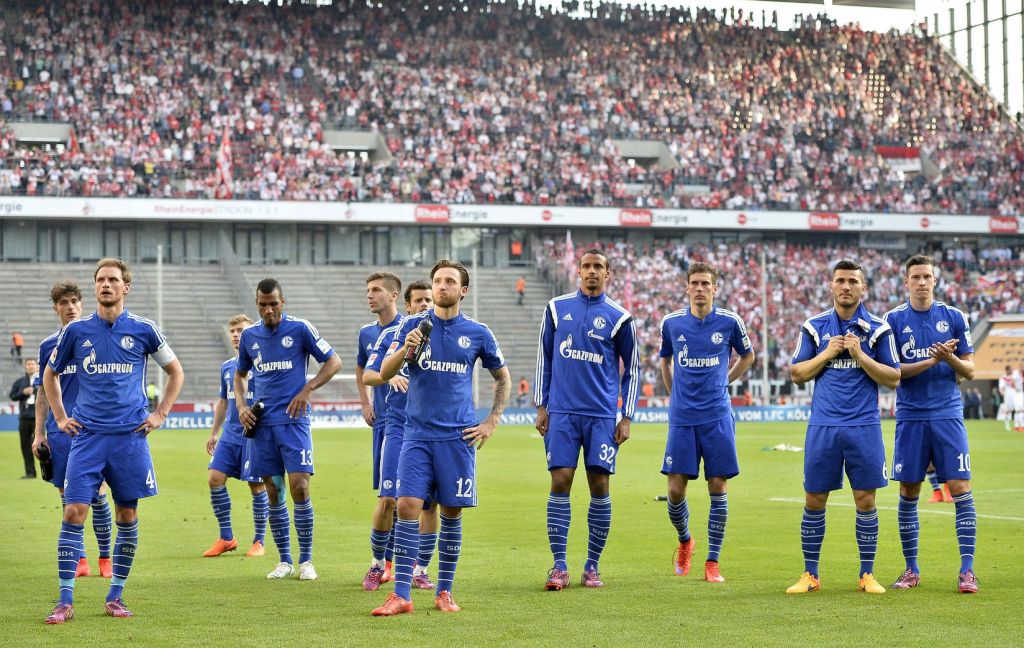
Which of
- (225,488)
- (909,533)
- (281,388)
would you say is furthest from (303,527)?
(909,533)

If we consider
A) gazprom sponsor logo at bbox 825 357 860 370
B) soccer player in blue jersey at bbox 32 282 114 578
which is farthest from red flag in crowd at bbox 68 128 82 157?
gazprom sponsor logo at bbox 825 357 860 370

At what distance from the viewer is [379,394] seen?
1273cm

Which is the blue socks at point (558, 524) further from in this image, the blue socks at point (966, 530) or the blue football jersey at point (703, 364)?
the blue socks at point (966, 530)

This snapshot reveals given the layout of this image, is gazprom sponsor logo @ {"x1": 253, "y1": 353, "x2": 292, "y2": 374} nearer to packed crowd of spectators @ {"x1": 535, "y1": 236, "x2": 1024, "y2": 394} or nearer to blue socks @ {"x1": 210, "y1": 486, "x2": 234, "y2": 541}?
blue socks @ {"x1": 210, "y1": 486, "x2": 234, "y2": 541}

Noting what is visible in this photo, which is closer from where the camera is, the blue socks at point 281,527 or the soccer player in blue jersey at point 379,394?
the soccer player in blue jersey at point 379,394

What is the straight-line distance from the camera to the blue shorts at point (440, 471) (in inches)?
404

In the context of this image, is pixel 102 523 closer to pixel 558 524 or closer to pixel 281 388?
pixel 281 388

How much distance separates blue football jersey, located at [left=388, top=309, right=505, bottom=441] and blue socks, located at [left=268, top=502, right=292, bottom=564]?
99.2 inches

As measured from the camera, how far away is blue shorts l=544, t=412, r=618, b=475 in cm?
1145

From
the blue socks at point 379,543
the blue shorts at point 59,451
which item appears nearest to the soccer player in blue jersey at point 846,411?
the blue socks at point 379,543

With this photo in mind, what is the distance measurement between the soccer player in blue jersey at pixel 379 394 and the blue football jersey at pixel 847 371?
3.40m

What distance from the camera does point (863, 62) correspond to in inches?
2746

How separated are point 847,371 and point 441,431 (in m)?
3.16

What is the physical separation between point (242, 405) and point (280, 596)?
1.89 meters
